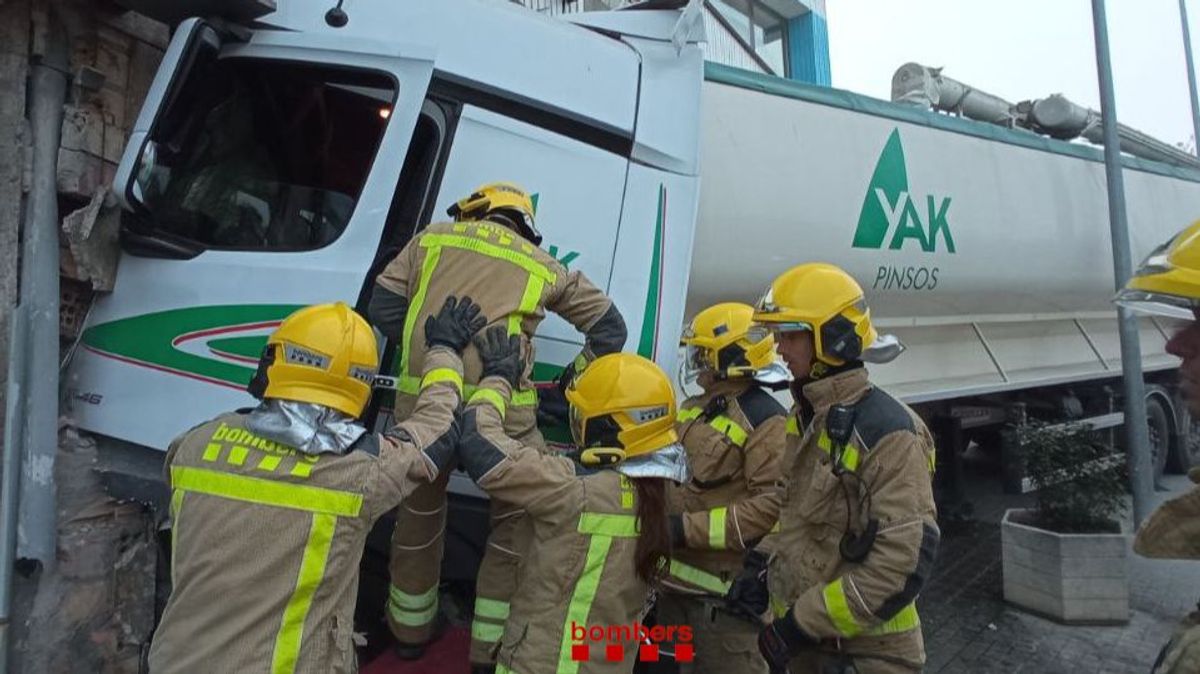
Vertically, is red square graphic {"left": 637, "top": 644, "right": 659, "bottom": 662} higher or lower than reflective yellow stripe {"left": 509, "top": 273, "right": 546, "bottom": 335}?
lower

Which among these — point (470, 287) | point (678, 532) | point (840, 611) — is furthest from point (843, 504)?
point (470, 287)

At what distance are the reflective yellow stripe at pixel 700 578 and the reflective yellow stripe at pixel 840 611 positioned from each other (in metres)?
0.65

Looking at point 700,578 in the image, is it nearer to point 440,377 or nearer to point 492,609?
point 492,609

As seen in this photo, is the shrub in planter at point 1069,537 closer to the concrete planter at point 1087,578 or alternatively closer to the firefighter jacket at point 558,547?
the concrete planter at point 1087,578

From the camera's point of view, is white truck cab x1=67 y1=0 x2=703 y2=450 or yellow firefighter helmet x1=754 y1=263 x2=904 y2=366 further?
white truck cab x1=67 y1=0 x2=703 y2=450

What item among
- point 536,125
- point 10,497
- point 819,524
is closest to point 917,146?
point 536,125

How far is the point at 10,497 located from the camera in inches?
74.2

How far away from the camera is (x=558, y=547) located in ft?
6.03

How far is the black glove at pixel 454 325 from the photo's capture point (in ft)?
6.54

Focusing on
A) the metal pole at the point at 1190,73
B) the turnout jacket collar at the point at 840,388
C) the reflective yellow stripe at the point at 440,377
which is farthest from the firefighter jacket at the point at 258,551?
the metal pole at the point at 1190,73

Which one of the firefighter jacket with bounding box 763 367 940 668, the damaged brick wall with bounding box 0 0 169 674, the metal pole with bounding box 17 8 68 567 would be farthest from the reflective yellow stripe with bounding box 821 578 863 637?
the metal pole with bounding box 17 8 68 567

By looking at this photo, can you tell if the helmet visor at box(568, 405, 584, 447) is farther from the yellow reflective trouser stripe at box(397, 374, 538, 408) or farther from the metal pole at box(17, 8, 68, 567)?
the metal pole at box(17, 8, 68, 567)

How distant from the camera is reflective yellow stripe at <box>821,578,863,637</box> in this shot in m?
1.73

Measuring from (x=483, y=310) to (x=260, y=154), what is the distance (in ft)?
3.64
